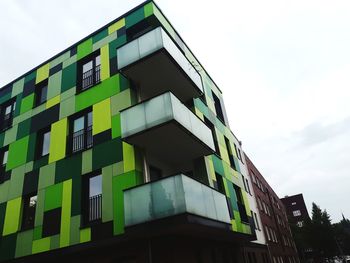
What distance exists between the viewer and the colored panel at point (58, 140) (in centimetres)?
1369

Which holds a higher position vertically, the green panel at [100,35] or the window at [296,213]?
the window at [296,213]

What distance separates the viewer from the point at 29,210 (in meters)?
13.7

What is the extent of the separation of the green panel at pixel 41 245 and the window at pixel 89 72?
7095 mm

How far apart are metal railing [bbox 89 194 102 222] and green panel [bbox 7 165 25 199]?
15.0ft

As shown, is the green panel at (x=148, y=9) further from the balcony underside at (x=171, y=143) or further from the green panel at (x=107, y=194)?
the green panel at (x=107, y=194)

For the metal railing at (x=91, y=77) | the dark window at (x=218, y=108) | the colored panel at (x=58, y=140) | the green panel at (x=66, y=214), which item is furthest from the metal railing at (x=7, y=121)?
the dark window at (x=218, y=108)

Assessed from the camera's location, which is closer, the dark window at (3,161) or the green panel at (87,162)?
the green panel at (87,162)

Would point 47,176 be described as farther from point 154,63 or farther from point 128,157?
point 154,63

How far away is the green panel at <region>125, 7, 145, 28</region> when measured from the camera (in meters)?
14.6

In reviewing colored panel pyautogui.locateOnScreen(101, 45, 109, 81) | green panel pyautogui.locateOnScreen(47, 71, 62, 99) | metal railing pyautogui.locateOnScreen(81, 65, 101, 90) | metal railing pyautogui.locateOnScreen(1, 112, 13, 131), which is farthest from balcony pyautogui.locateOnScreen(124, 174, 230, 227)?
metal railing pyautogui.locateOnScreen(1, 112, 13, 131)

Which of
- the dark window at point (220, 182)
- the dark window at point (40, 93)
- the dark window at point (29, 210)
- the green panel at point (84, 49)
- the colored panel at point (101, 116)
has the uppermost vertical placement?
the green panel at point (84, 49)

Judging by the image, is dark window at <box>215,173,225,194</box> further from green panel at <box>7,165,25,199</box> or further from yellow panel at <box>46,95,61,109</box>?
green panel at <box>7,165,25,199</box>

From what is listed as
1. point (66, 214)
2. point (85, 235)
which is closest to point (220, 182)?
point (85, 235)

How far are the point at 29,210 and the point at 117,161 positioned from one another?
5.47 metres
